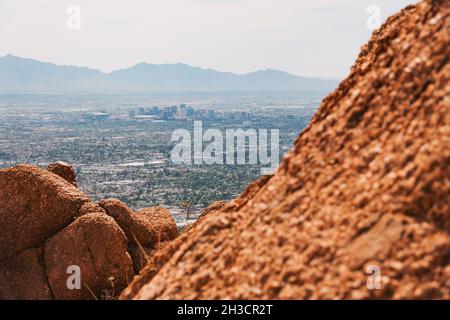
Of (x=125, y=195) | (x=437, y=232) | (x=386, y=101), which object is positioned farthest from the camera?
(x=125, y=195)

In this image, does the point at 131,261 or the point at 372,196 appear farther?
the point at 131,261

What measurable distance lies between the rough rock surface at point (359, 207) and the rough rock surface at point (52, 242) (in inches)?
154

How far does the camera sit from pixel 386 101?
4.86 m

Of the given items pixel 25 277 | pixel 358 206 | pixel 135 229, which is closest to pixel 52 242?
pixel 25 277

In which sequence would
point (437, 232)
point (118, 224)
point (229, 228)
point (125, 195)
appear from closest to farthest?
1. point (437, 232)
2. point (229, 228)
3. point (118, 224)
4. point (125, 195)

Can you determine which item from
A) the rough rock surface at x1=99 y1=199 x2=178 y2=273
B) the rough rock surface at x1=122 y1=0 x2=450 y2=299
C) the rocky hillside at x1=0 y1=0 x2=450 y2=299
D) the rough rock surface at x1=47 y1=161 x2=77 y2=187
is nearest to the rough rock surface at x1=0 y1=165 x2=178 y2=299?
the rough rock surface at x1=99 y1=199 x2=178 y2=273

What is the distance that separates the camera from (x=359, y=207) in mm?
4359

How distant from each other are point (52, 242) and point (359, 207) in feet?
20.2

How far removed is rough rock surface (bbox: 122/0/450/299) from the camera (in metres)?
4.01

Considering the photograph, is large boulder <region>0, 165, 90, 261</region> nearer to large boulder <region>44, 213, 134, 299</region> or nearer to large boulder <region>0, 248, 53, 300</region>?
large boulder <region>0, 248, 53, 300</region>

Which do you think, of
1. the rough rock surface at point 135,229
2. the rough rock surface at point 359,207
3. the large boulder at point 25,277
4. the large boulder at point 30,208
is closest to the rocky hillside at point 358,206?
the rough rock surface at point 359,207

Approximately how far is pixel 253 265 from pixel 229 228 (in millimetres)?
718
